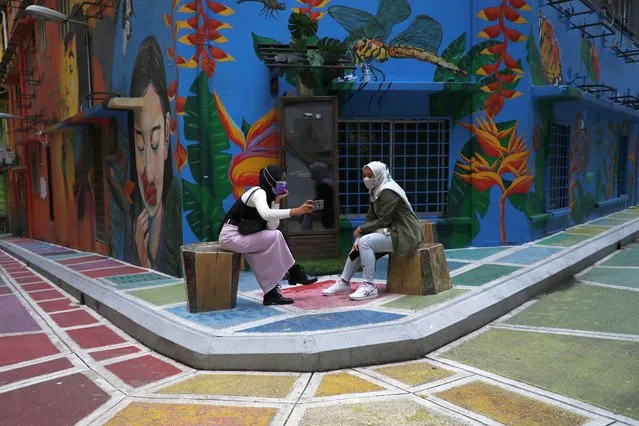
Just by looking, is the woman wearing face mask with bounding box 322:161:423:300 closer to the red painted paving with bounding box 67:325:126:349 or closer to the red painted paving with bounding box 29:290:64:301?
the red painted paving with bounding box 67:325:126:349

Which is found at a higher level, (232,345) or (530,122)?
(530,122)

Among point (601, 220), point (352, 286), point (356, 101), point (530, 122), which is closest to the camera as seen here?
point (352, 286)

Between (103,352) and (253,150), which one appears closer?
(103,352)

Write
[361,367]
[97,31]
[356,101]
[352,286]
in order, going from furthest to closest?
[97,31] → [356,101] → [352,286] → [361,367]

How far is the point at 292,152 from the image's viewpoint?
25.3 ft

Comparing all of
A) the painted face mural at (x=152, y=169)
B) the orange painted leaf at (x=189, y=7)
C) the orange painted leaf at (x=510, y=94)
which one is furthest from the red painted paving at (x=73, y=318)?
the orange painted leaf at (x=510, y=94)

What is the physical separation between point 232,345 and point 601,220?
11.5m

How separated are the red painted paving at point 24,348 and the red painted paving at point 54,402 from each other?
2.75 feet

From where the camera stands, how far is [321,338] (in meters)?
4.32

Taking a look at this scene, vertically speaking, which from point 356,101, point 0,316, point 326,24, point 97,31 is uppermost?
point 97,31

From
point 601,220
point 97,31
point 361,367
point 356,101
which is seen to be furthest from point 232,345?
point 601,220

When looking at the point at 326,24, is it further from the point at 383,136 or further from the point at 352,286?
the point at 352,286

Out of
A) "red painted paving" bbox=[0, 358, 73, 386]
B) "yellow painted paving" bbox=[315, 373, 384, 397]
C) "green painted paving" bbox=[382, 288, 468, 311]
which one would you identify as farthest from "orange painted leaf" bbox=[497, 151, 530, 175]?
"red painted paving" bbox=[0, 358, 73, 386]

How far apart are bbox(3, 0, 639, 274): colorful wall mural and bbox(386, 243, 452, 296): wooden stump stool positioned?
2.51 meters
